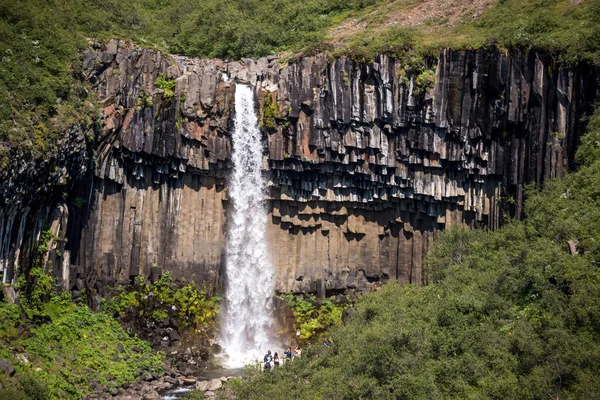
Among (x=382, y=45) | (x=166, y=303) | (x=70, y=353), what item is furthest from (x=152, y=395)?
(x=382, y=45)

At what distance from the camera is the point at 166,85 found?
125 ft

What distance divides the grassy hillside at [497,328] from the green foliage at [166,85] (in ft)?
44.1

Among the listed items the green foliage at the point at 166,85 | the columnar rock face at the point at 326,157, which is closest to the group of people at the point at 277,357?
the columnar rock face at the point at 326,157

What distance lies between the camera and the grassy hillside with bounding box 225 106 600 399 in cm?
2433

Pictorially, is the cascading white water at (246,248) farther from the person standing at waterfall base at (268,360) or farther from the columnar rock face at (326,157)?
the person standing at waterfall base at (268,360)

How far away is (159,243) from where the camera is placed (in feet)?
126

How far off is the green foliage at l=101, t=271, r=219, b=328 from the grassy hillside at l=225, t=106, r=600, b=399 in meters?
7.54

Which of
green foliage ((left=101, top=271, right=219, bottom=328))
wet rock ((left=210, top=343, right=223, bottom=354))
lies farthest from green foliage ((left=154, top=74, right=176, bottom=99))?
wet rock ((left=210, top=343, right=223, bottom=354))

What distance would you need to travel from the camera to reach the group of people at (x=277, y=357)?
33.6 meters

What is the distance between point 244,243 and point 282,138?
567 centimetres

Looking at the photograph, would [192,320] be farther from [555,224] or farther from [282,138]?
[555,224]

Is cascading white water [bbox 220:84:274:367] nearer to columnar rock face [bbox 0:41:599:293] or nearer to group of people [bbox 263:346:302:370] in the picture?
columnar rock face [bbox 0:41:599:293]

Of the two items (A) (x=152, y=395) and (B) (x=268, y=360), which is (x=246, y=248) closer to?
(B) (x=268, y=360)

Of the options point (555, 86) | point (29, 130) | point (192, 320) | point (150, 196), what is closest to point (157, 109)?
point (150, 196)
